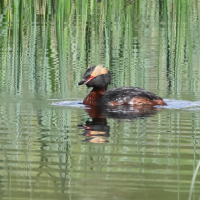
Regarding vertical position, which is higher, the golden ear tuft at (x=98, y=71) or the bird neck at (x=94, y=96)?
the golden ear tuft at (x=98, y=71)

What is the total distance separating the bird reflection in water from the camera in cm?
563

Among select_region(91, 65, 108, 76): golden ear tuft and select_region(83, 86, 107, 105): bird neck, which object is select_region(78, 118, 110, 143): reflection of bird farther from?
select_region(91, 65, 108, 76): golden ear tuft

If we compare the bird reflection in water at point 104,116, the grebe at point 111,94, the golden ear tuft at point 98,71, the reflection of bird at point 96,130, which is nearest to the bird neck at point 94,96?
the grebe at point 111,94

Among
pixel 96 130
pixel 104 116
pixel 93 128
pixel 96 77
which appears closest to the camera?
pixel 96 130

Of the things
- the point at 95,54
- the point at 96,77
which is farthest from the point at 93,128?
the point at 95,54

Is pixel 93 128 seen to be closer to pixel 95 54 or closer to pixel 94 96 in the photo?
pixel 94 96

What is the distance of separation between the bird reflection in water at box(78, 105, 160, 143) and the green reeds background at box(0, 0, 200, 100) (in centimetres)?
73

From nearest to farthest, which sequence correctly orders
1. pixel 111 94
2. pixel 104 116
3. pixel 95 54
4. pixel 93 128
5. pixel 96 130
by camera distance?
1. pixel 96 130
2. pixel 93 128
3. pixel 104 116
4. pixel 111 94
5. pixel 95 54

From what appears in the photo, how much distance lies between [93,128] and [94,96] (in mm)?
1825

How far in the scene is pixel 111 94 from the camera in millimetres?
7773

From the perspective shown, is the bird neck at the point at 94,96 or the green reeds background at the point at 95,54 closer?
the bird neck at the point at 94,96

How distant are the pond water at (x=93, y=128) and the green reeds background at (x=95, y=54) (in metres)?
0.03

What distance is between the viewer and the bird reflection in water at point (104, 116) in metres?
5.63

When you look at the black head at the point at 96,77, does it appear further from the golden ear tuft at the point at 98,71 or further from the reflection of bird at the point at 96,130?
the reflection of bird at the point at 96,130
